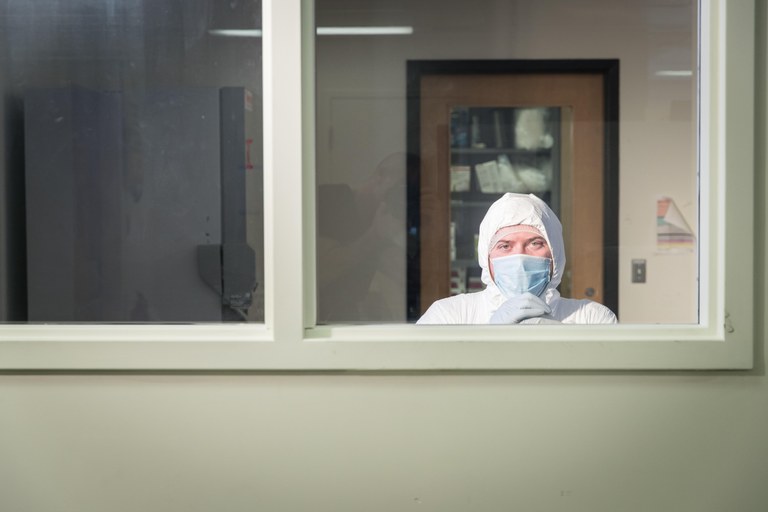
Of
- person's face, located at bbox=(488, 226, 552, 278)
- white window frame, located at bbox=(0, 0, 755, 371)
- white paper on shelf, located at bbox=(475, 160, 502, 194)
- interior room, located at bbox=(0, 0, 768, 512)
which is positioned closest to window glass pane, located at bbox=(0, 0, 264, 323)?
interior room, located at bbox=(0, 0, 768, 512)

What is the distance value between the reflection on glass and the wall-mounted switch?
0.48 m

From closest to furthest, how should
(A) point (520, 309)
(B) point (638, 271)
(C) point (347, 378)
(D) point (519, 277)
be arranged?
(C) point (347, 378)
(A) point (520, 309)
(D) point (519, 277)
(B) point (638, 271)

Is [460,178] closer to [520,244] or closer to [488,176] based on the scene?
[488,176]

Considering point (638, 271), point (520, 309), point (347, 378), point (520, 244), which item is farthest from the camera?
point (638, 271)

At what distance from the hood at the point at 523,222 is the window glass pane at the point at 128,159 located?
649mm

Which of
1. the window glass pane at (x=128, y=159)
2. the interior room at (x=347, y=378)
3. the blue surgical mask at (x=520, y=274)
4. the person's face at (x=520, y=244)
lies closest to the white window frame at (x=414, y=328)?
the interior room at (x=347, y=378)

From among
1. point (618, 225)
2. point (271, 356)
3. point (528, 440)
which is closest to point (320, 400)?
point (271, 356)

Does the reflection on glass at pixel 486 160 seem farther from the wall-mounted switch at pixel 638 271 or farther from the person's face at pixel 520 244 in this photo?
the person's face at pixel 520 244

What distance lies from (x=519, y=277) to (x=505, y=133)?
57.2 inches

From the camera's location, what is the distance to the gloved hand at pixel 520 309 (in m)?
1.42

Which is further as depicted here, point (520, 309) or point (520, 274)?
point (520, 274)

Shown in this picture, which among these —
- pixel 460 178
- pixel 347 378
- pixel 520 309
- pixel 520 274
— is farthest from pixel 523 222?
pixel 460 178

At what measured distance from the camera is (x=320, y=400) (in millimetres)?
1212

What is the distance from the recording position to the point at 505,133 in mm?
2877
